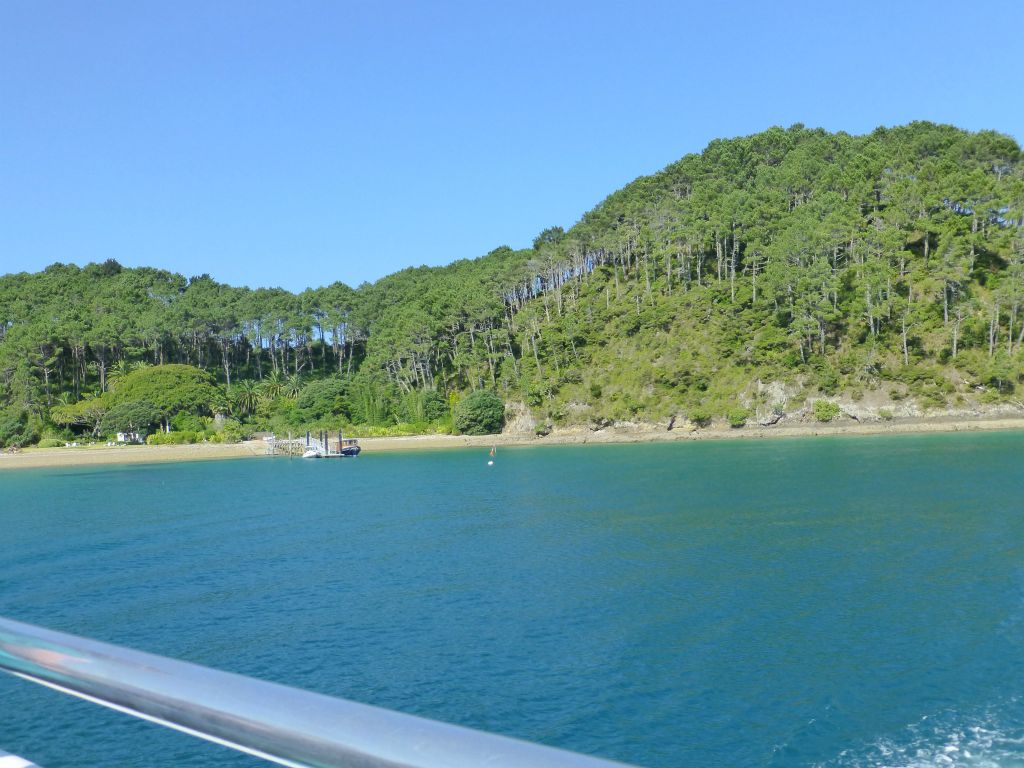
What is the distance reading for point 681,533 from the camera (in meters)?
25.6

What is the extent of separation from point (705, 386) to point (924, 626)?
211ft

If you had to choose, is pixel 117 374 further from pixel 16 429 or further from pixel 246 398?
pixel 246 398

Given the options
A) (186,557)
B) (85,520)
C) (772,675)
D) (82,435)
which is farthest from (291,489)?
(82,435)

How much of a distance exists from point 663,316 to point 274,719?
8728cm

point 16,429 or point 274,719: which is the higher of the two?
point 16,429

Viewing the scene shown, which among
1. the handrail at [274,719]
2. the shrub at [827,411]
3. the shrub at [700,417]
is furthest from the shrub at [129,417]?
the handrail at [274,719]

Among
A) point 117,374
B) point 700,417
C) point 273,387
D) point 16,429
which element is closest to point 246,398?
point 273,387

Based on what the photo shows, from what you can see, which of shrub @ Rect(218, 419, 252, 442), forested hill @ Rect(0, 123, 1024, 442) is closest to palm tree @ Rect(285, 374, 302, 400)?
forested hill @ Rect(0, 123, 1024, 442)

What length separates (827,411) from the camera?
71375mm

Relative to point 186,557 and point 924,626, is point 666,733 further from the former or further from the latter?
point 186,557

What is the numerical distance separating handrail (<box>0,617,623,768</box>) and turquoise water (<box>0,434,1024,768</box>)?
34.0 ft

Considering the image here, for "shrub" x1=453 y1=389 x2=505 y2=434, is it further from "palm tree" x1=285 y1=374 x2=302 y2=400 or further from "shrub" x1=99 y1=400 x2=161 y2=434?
"shrub" x1=99 y1=400 x2=161 y2=434

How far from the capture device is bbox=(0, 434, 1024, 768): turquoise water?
11656mm

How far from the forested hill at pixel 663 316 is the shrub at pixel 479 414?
4230 millimetres
